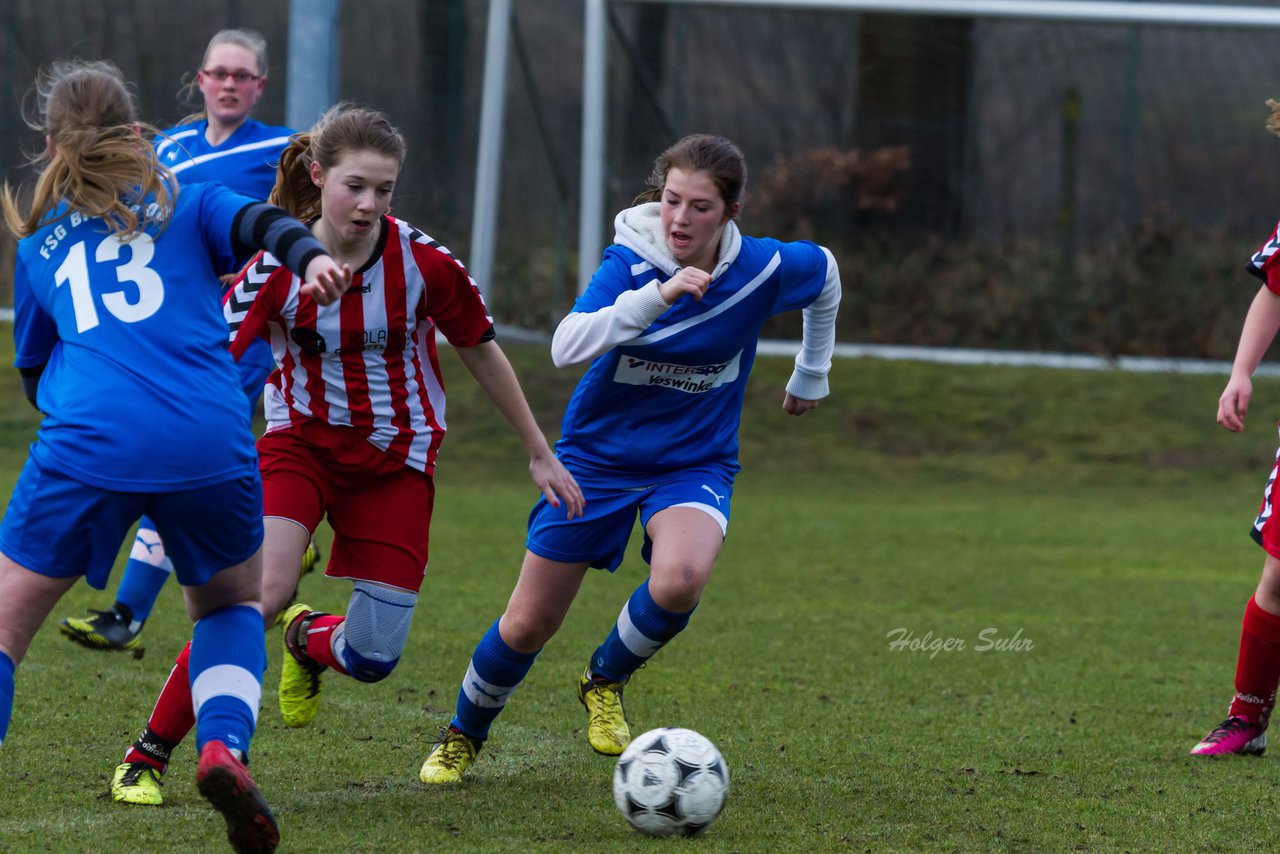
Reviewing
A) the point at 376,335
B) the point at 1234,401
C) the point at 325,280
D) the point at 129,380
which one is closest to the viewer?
the point at 325,280

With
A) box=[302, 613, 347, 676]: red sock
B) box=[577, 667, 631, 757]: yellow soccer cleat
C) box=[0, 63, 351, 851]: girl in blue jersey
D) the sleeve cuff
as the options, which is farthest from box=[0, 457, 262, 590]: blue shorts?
the sleeve cuff

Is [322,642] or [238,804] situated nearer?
[238,804]

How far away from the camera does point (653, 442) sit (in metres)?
4.38

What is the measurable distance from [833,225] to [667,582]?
11.4 meters

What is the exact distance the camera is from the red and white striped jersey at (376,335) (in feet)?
13.3

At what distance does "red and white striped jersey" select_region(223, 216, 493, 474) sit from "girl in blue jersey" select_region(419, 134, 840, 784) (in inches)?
12.6

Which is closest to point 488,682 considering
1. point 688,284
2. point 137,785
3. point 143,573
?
point 137,785

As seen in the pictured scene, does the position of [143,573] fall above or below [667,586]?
below

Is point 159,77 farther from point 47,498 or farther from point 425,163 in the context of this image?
point 47,498

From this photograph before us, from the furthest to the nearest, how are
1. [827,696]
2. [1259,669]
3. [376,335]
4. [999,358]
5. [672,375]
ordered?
1. [999,358]
2. [827,696]
3. [1259,669]
4. [672,375]
5. [376,335]

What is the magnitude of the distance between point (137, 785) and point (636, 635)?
1.31 meters

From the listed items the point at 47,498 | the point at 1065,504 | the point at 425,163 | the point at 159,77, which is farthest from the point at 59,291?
the point at 159,77

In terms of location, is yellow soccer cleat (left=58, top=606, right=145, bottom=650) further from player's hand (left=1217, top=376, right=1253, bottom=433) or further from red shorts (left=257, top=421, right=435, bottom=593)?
player's hand (left=1217, top=376, right=1253, bottom=433)
